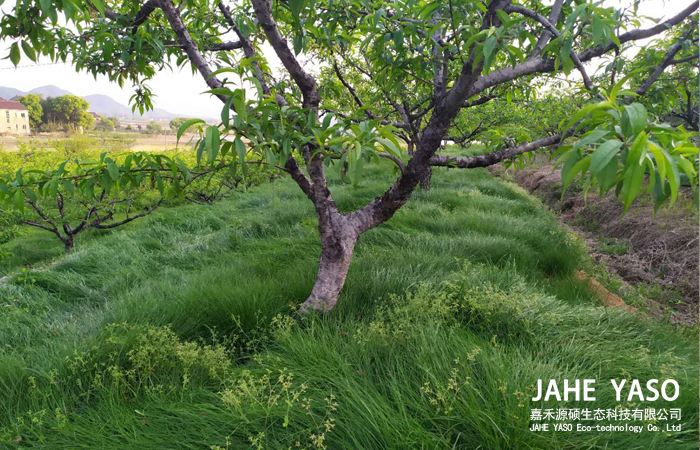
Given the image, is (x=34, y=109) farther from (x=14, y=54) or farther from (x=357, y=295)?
(x=357, y=295)

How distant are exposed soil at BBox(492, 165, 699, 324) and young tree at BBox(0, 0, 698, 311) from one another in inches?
88.9

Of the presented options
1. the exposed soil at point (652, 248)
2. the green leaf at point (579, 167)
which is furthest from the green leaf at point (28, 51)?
the exposed soil at point (652, 248)

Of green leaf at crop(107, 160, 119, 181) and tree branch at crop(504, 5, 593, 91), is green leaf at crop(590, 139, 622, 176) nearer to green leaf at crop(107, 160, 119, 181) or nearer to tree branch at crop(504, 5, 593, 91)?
tree branch at crop(504, 5, 593, 91)

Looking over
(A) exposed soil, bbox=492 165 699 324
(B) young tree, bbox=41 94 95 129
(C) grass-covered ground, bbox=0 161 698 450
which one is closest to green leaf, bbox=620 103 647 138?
(C) grass-covered ground, bbox=0 161 698 450

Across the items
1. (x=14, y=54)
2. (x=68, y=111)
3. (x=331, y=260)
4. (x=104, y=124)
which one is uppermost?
(x=68, y=111)

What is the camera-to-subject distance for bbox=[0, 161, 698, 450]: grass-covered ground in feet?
5.00

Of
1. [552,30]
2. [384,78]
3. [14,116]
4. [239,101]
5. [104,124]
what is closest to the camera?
[239,101]

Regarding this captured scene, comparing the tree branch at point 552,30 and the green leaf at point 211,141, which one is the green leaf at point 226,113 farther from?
the tree branch at point 552,30

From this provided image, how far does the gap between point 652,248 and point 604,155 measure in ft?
19.7

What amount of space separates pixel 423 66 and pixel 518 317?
64.4 inches

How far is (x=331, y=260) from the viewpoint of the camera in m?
2.50

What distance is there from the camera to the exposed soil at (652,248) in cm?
427

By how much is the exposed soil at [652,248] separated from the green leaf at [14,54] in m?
4.29

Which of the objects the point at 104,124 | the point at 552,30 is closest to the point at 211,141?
the point at 552,30
